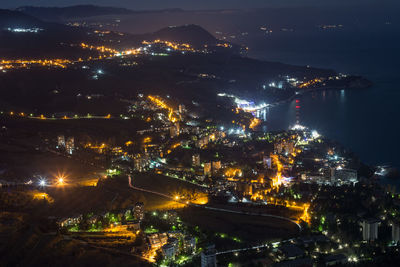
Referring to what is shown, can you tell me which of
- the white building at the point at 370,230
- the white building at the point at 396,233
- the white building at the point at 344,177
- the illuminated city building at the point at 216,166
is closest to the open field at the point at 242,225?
the white building at the point at 370,230

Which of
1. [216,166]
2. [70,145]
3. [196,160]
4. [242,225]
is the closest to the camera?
[242,225]

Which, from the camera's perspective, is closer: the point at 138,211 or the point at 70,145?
the point at 138,211


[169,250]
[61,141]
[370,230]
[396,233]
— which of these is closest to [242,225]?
[169,250]

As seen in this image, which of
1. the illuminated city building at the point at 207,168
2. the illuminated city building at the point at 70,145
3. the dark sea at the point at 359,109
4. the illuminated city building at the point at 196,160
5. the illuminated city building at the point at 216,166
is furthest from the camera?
the dark sea at the point at 359,109

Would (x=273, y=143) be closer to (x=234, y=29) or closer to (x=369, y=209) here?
(x=369, y=209)

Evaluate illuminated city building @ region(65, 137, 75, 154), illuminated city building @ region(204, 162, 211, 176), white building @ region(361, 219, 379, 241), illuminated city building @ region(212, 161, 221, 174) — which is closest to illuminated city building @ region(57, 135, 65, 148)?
illuminated city building @ region(65, 137, 75, 154)

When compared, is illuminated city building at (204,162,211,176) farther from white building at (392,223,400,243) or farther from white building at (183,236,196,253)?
white building at (392,223,400,243)

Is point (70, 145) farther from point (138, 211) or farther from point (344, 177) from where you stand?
point (344, 177)

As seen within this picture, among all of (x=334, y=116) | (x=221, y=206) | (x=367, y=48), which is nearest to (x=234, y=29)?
(x=367, y=48)

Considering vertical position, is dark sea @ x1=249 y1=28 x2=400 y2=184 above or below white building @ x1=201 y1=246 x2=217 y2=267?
above

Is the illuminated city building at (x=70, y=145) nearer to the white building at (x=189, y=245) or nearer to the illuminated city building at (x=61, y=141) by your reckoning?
the illuminated city building at (x=61, y=141)

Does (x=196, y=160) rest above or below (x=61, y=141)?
below
